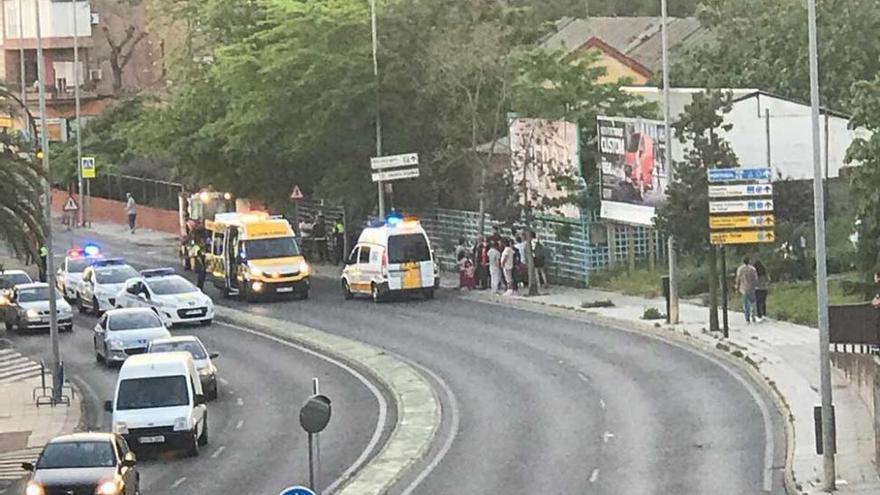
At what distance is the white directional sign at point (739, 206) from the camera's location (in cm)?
4069

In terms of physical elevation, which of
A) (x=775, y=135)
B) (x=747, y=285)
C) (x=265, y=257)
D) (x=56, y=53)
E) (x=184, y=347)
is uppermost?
(x=56, y=53)

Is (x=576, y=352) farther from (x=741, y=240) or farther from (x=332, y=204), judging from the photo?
(x=332, y=204)

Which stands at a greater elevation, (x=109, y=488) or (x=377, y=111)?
(x=377, y=111)

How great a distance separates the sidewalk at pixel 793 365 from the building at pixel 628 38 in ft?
130

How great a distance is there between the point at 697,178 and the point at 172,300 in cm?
1511

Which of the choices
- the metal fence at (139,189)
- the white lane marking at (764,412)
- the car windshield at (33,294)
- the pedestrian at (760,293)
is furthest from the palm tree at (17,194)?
the metal fence at (139,189)

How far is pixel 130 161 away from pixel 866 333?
60048 mm

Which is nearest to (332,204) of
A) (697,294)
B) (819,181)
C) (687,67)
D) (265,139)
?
(265,139)

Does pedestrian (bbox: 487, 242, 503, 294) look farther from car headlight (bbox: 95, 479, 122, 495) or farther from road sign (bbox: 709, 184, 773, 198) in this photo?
car headlight (bbox: 95, 479, 122, 495)

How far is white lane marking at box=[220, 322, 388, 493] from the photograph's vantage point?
1152 inches

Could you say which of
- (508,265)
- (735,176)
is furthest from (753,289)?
(508,265)

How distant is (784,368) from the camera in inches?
1411

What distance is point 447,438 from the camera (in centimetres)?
3192

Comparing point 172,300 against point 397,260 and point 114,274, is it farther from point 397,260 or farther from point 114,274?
point 397,260
